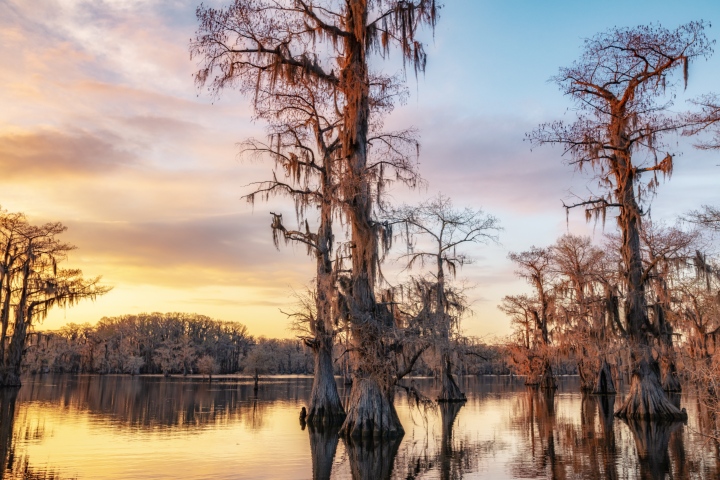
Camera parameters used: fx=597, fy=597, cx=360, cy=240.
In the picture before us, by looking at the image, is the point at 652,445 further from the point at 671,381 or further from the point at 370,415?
the point at 671,381

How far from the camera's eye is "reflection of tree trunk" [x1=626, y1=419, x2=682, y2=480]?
12039mm

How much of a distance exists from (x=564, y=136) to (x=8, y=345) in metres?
34.8

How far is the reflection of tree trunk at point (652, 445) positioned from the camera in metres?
12.0

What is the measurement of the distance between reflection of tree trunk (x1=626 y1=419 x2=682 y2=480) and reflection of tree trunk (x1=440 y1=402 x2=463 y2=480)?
3693mm

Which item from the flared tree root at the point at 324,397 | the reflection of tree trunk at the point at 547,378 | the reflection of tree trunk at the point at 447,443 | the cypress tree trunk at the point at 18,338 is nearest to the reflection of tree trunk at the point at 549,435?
the reflection of tree trunk at the point at 447,443

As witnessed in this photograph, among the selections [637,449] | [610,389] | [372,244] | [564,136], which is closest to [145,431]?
[372,244]

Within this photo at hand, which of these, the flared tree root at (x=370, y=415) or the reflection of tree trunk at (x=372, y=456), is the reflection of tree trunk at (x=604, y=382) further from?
the reflection of tree trunk at (x=372, y=456)

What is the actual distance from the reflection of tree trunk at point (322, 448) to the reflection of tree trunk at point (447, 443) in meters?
2.44

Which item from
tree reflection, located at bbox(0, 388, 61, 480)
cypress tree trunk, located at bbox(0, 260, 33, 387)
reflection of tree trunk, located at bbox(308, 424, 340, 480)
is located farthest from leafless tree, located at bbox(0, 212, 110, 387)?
reflection of tree trunk, located at bbox(308, 424, 340, 480)

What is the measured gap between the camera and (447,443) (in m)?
16.8

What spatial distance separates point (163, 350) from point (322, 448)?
97.8 metres

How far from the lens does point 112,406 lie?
29.6 meters

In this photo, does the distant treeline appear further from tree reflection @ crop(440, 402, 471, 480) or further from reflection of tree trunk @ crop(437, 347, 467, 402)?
tree reflection @ crop(440, 402, 471, 480)

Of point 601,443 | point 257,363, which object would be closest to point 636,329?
point 601,443
